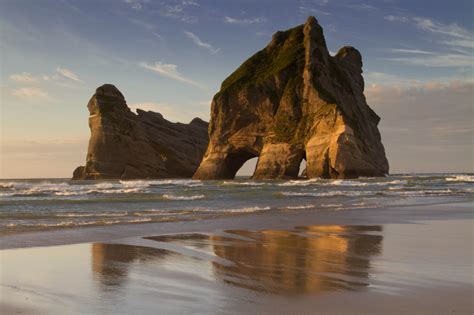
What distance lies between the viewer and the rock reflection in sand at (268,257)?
532 cm

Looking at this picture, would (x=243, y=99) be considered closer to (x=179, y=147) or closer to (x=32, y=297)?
(x=179, y=147)

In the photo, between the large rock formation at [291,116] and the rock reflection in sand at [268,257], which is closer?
the rock reflection in sand at [268,257]

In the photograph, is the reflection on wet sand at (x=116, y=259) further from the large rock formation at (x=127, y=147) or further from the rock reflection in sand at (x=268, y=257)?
the large rock formation at (x=127, y=147)

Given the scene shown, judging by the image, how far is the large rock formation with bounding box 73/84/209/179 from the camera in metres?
85.1

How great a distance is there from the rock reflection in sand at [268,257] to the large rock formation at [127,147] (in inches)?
3081

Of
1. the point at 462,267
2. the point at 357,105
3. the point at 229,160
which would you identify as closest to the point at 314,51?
the point at 357,105

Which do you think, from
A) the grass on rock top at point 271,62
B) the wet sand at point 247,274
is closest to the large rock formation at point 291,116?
the grass on rock top at point 271,62

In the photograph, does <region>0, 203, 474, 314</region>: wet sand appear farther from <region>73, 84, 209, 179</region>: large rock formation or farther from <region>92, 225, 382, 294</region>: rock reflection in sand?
<region>73, 84, 209, 179</region>: large rock formation

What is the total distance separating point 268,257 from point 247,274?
145cm

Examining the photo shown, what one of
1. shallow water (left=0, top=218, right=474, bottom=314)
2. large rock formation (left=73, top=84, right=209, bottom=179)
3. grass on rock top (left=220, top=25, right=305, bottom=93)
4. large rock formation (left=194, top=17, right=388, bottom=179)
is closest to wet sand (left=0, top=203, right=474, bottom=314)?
shallow water (left=0, top=218, right=474, bottom=314)

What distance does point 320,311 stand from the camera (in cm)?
407

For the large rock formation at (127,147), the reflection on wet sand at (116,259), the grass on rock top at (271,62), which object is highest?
the grass on rock top at (271,62)

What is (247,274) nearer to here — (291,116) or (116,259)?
(116,259)

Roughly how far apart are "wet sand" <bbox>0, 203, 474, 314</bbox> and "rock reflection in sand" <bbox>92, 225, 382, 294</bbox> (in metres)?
0.01
